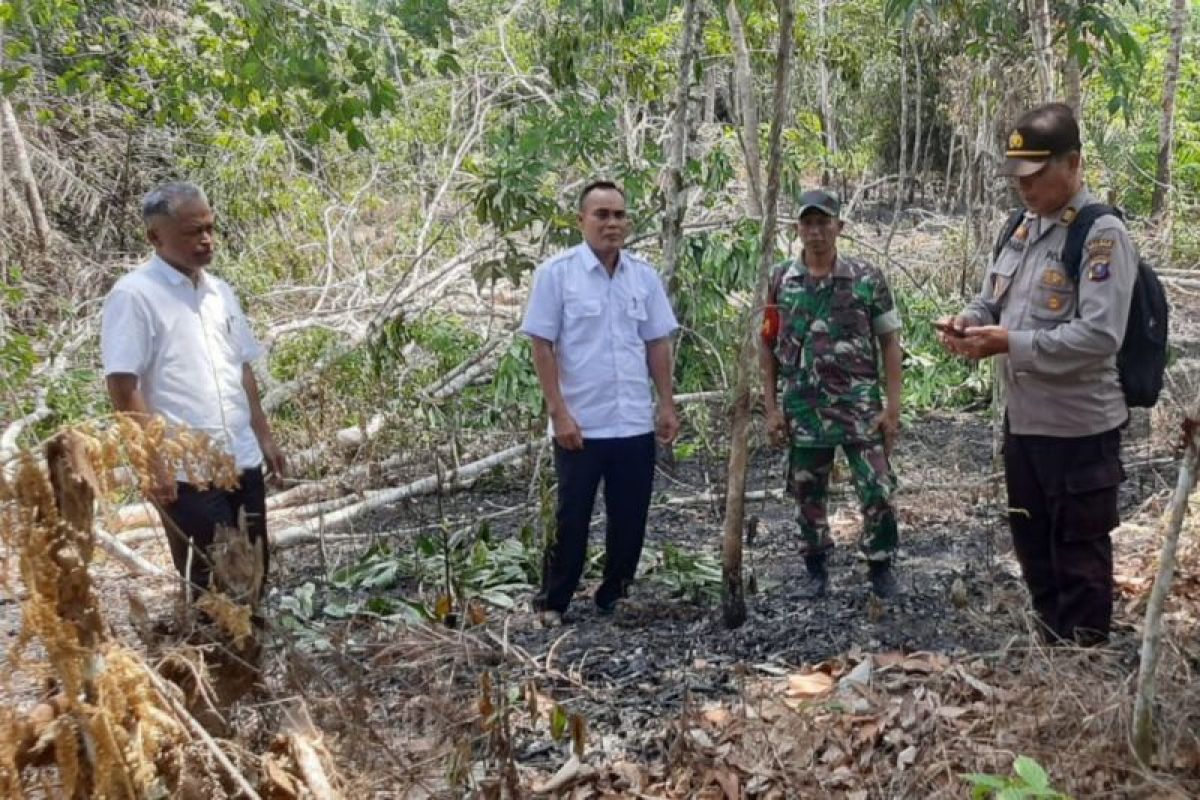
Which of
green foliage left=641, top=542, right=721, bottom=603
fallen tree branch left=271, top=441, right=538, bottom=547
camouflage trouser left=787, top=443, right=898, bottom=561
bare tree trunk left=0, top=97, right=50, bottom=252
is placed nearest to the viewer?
camouflage trouser left=787, top=443, right=898, bottom=561

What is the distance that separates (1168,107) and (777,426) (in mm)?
9734

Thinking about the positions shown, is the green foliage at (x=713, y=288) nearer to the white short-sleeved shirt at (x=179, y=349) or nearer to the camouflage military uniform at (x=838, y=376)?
the camouflage military uniform at (x=838, y=376)

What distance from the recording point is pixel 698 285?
280 inches

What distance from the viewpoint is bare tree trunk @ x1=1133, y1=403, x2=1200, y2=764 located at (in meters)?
2.43

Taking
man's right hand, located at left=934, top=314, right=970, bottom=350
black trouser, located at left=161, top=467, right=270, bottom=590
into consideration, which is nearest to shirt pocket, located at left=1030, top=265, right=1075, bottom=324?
man's right hand, located at left=934, top=314, right=970, bottom=350

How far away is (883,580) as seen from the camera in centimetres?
450

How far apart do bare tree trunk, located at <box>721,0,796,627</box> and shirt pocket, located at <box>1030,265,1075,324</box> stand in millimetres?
903

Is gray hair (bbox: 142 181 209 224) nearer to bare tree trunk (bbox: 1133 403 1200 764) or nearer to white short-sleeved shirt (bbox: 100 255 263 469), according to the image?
white short-sleeved shirt (bbox: 100 255 263 469)

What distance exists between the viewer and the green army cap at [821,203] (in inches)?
164

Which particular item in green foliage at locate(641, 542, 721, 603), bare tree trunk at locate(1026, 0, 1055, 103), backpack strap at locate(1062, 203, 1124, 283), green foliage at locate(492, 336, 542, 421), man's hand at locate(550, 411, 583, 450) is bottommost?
green foliage at locate(641, 542, 721, 603)

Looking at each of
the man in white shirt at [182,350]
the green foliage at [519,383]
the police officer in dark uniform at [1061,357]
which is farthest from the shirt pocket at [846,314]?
the green foliage at [519,383]

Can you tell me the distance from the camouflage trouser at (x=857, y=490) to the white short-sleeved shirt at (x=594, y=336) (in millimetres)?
668

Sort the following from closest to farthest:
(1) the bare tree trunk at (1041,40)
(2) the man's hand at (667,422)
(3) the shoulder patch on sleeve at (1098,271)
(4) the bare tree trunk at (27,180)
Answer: (3) the shoulder patch on sleeve at (1098,271) → (2) the man's hand at (667,422) → (1) the bare tree trunk at (1041,40) → (4) the bare tree trunk at (27,180)

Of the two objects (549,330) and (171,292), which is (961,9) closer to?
(549,330)
